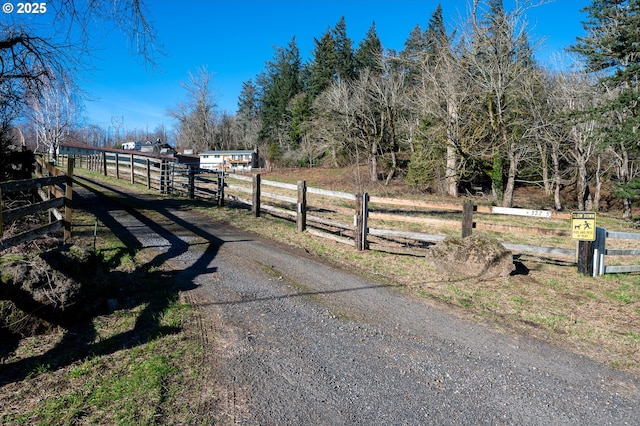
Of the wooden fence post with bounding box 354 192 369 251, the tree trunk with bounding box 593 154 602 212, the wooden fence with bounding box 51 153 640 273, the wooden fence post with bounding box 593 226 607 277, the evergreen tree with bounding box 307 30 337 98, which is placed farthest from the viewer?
the evergreen tree with bounding box 307 30 337 98

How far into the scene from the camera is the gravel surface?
3.13m

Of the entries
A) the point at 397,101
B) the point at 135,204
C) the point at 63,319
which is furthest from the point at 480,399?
the point at 397,101

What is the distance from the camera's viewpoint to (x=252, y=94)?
73188 millimetres

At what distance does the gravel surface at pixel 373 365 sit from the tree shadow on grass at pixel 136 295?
40 centimetres

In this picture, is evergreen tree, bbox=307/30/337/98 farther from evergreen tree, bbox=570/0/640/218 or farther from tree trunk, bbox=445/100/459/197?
evergreen tree, bbox=570/0/640/218

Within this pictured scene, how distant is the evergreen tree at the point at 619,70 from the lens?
45.5ft

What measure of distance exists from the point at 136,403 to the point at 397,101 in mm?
31151

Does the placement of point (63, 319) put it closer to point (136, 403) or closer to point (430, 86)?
point (136, 403)

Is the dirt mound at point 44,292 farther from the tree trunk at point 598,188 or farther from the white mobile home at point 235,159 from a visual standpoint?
the white mobile home at point 235,159

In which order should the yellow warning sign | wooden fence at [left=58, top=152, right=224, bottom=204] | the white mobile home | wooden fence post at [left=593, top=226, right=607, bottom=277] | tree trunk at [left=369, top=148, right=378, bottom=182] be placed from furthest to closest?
1. the white mobile home
2. tree trunk at [left=369, top=148, right=378, bottom=182]
3. wooden fence at [left=58, top=152, right=224, bottom=204]
4. wooden fence post at [left=593, top=226, right=607, bottom=277]
5. the yellow warning sign

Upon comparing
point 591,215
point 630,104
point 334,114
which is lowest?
point 591,215

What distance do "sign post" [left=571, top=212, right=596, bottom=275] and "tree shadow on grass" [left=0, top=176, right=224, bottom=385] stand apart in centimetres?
598

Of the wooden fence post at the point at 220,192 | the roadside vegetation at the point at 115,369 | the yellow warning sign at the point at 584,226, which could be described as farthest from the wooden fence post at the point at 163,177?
the yellow warning sign at the point at 584,226

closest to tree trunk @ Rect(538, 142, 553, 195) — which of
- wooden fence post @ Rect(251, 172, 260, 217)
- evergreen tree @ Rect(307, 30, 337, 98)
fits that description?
wooden fence post @ Rect(251, 172, 260, 217)
